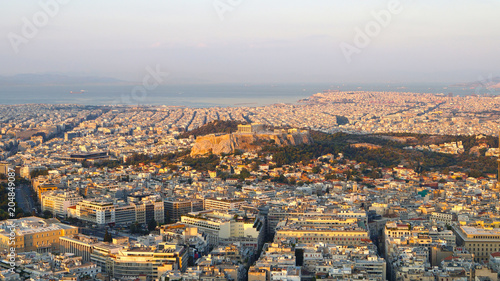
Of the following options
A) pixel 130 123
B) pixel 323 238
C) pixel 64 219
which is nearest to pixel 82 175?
pixel 64 219

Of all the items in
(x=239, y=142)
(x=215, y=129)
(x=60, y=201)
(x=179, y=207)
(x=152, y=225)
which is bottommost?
(x=152, y=225)

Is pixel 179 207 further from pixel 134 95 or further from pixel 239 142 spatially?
pixel 134 95

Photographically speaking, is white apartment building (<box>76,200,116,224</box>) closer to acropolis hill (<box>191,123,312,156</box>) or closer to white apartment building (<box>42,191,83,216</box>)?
white apartment building (<box>42,191,83,216</box>)

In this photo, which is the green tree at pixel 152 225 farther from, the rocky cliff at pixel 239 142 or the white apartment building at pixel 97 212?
the rocky cliff at pixel 239 142

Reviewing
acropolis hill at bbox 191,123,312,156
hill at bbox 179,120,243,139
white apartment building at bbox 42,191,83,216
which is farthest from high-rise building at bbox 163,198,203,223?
hill at bbox 179,120,243,139

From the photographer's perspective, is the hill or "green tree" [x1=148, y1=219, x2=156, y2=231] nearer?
"green tree" [x1=148, y1=219, x2=156, y2=231]

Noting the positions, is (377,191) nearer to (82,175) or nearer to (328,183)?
(328,183)

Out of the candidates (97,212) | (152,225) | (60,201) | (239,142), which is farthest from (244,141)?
(152,225)
